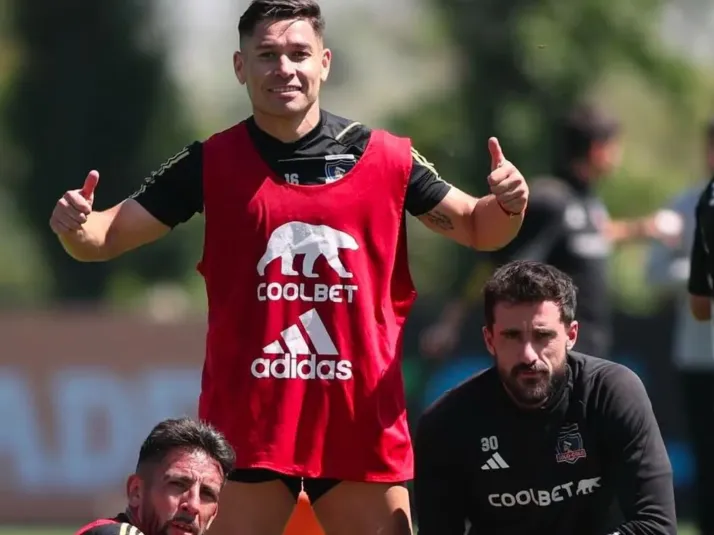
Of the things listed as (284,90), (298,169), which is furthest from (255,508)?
(284,90)

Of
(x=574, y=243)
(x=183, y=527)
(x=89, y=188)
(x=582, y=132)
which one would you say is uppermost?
(x=582, y=132)

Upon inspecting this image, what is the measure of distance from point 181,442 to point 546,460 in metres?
1.39

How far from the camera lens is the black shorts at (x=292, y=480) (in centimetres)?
539

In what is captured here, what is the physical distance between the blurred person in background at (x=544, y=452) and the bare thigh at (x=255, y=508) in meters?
0.47

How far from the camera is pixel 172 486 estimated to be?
459 cm

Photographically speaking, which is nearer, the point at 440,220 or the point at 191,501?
the point at 191,501

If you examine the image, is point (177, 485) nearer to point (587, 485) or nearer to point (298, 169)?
point (298, 169)

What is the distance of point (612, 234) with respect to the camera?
31.1ft

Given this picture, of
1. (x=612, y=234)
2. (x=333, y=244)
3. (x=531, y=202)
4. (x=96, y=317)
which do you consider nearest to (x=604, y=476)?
(x=333, y=244)

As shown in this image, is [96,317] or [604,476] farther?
[96,317]

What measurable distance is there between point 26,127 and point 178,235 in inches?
109

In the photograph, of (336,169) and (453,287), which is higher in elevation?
(453,287)

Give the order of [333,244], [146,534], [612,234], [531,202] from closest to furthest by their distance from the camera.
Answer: [146,534] < [333,244] < [531,202] < [612,234]

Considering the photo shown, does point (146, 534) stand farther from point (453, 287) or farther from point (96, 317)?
point (453, 287)
